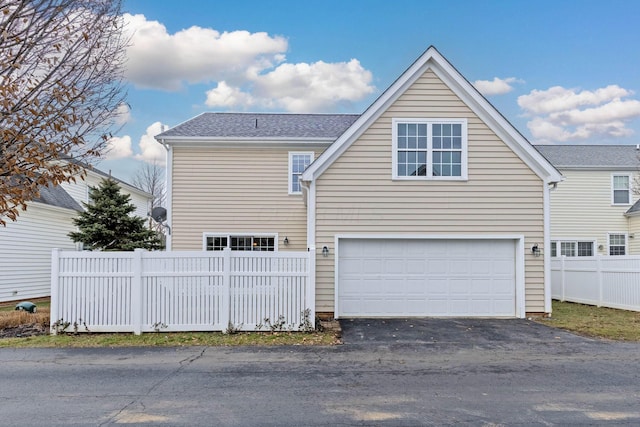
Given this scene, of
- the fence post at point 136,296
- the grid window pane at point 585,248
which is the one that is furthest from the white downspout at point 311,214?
the grid window pane at point 585,248

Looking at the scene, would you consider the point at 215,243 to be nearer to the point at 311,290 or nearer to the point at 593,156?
the point at 311,290

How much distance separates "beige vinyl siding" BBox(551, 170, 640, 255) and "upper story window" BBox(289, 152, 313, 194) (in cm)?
1412

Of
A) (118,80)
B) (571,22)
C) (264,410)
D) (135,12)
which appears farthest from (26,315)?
(571,22)

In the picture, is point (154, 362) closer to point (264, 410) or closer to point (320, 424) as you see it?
point (264, 410)

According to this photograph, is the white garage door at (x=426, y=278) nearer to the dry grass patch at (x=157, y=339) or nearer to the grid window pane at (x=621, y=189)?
the dry grass patch at (x=157, y=339)

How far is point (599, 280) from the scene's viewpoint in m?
15.0

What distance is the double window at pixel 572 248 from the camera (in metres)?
23.1

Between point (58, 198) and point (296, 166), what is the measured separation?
12803mm

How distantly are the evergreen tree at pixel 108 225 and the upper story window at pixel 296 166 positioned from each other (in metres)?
6.05

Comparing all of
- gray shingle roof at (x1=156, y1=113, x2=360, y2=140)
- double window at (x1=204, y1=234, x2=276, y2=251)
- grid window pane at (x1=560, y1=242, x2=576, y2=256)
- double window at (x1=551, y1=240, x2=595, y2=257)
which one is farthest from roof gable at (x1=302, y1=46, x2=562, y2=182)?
grid window pane at (x1=560, y1=242, x2=576, y2=256)

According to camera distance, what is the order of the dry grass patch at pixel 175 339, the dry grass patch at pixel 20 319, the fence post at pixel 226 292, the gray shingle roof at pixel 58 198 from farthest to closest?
the gray shingle roof at pixel 58 198 < the dry grass patch at pixel 20 319 < the fence post at pixel 226 292 < the dry grass patch at pixel 175 339

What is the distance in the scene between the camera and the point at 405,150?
1248cm

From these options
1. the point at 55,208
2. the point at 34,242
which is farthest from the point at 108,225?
the point at 55,208

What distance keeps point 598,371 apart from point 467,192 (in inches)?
241
